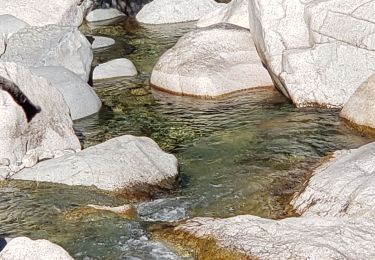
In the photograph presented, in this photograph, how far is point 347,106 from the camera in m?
13.3

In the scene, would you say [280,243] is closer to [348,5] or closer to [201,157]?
[201,157]

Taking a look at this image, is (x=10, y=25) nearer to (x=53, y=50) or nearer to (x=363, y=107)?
(x=53, y=50)

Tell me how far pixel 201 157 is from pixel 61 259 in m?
4.76

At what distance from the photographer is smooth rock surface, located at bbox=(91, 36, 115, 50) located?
19.7 m

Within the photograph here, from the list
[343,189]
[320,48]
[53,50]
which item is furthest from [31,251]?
[53,50]

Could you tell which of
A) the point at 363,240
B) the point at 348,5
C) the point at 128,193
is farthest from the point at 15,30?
the point at 363,240

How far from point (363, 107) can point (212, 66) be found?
11.7ft

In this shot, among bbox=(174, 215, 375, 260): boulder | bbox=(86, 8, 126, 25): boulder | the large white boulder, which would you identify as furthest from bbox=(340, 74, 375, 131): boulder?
bbox=(86, 8, 126, 25): boulder

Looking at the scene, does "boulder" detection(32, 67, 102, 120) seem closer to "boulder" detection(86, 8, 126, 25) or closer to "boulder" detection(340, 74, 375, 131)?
"boulder" detection(340, 74, 375, 131)

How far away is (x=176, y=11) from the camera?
73.3 feet

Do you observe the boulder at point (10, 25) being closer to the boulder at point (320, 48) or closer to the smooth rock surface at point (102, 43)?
the smooth rock surface at point (102, 43)

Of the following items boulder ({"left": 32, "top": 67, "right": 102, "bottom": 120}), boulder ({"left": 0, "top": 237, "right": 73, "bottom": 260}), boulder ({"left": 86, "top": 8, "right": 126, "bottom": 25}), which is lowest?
boulder ({"left": 86, "top": 8, "right": 126, "bottom": 25})

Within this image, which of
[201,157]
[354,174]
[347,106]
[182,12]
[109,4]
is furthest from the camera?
[109,4]

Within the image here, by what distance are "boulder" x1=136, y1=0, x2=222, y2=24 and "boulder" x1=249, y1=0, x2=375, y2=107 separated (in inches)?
287
